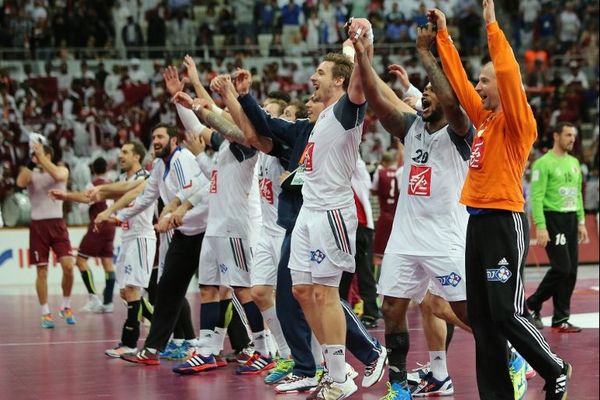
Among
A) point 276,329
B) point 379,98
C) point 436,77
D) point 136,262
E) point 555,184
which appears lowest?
point 276,329

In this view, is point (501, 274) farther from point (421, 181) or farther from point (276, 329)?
point (276, 329)

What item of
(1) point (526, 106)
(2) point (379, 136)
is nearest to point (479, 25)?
(2) point (379, 136)

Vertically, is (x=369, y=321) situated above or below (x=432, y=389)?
below

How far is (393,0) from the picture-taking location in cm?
2908

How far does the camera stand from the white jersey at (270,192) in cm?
906

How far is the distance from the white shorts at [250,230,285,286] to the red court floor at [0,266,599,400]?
87 cm

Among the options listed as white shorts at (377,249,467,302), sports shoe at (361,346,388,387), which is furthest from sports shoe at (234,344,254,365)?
white shorts at (377,249,467,302)

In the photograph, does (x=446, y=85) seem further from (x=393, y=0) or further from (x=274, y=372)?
(x=393, y=0)

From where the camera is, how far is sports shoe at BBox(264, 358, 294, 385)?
29.0 ft

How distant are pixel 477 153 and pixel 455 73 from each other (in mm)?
545

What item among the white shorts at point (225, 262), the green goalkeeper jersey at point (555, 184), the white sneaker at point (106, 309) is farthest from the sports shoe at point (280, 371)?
the white sneaker at point (106, 309)

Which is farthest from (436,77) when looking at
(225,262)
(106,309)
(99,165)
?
(99,165)

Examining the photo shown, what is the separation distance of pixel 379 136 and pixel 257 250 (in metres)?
15.7

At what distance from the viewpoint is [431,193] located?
7.69m
